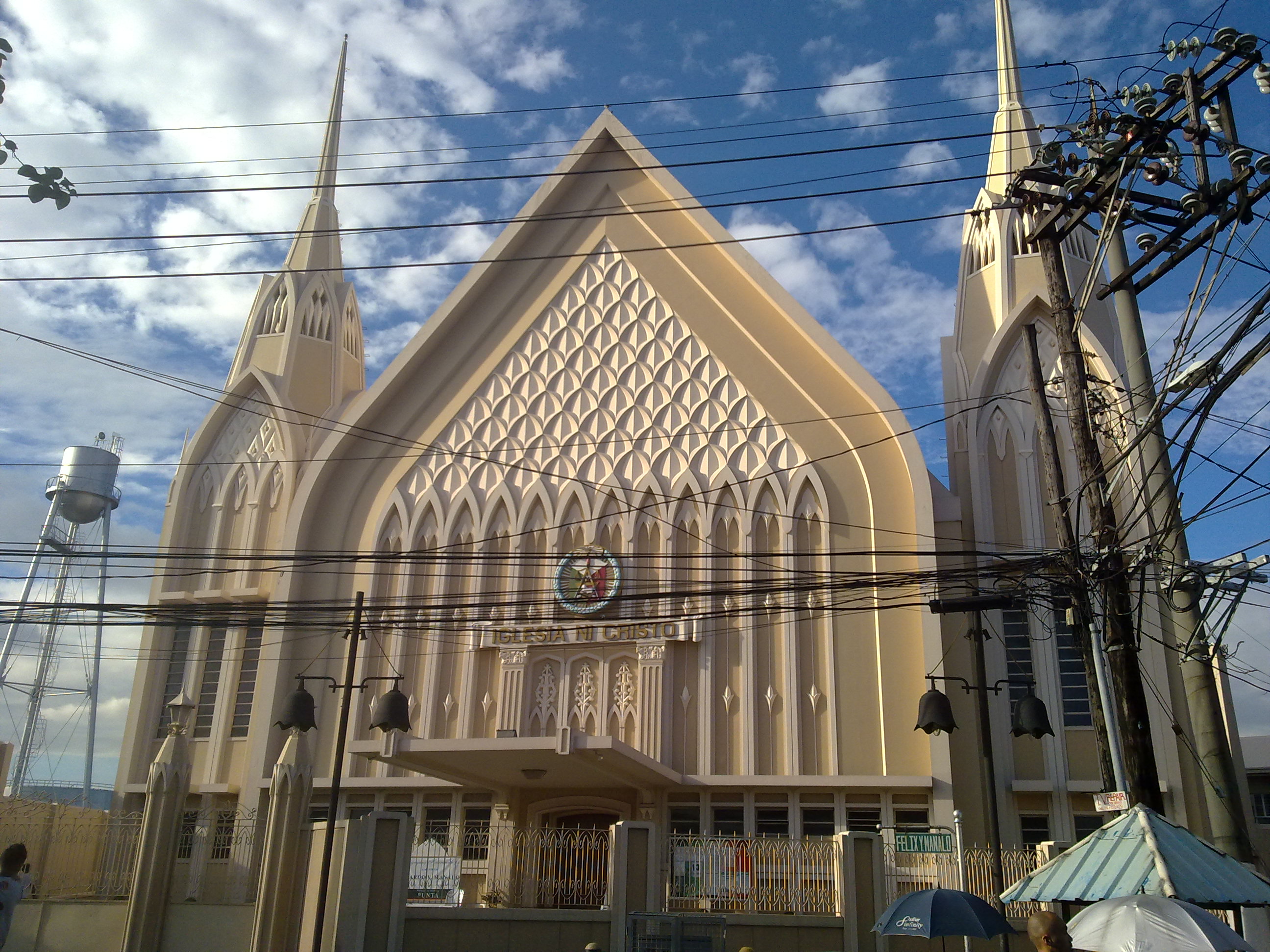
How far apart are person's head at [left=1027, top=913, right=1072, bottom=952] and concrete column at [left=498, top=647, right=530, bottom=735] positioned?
1666cm

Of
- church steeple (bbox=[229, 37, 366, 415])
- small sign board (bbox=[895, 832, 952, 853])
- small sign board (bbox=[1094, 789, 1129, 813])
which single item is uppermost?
church steeple (bbox=[229, 37, 366, 415])

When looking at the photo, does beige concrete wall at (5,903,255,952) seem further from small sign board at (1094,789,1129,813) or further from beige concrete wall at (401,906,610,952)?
small sign board at (1094,789,1129,813)

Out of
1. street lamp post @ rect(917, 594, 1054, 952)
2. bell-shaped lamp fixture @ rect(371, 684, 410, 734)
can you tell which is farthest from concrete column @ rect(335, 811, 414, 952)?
street lamp post @ rect(917, 594, 1054, 952)

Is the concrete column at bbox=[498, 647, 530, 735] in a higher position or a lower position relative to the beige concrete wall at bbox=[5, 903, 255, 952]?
higher

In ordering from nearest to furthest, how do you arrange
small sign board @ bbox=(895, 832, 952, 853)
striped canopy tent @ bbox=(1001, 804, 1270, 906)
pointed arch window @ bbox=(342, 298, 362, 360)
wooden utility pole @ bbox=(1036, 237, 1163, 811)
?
striped canopy tent @ bbox=(1001, 804, 1270, 906), wooden utility pole @ bbox=(1036, 237, 1163, 811), small sign board @ bbox=(895, 832, 952, 853), pointed arch window @ bbox=(342, 298, 362, 360)

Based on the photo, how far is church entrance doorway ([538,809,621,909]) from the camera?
54.5 feet

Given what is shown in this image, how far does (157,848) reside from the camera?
16922 millimetres

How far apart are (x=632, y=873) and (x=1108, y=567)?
320 inches

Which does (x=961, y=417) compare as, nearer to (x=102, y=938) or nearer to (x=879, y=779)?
(x=879, y=779)

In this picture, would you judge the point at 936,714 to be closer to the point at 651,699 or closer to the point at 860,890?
the point at 860,890

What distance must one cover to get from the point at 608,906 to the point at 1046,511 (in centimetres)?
1276

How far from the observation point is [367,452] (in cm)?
2652

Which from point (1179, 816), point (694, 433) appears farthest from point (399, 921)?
point (1179, 816)

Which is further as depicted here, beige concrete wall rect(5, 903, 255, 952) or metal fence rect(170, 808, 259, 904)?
metal fence rect(170, 808, 259, 904)
